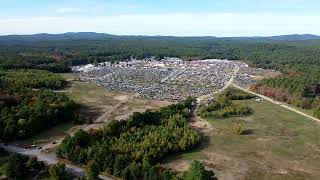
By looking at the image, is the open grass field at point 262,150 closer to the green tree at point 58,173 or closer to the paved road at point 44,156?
the paved road at point 44,156

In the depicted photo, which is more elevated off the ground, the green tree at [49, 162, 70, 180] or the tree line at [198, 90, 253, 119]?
the green tree at [49, 162, 70, 180]

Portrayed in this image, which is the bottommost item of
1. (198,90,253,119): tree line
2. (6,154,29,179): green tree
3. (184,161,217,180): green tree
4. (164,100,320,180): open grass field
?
(164,100,320,180): open grass field

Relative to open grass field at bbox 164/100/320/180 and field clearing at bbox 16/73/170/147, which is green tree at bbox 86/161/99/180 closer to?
open grass field at bbox 164/100/320/180

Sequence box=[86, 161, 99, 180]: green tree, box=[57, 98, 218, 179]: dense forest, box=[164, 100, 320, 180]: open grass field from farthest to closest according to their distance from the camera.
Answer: box=[164, 100, 320, 180]: open grass field < box=[57, 98, 218, 179]: dense forest < box=[86, 161, 99, 180]: green tree

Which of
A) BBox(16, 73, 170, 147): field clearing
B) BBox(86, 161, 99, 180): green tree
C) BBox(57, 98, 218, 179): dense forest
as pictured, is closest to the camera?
BBox(86, 161, 99, 180): green tree

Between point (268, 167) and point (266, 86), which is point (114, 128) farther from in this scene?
point (266, 86)

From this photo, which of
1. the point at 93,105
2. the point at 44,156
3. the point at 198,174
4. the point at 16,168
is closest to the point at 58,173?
the point at 16,168
